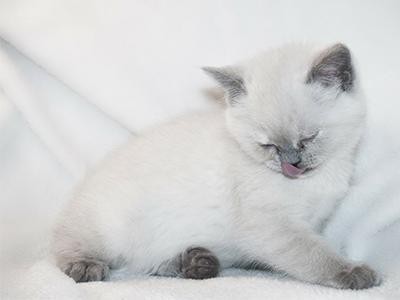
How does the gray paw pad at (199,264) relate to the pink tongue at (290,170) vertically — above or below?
below

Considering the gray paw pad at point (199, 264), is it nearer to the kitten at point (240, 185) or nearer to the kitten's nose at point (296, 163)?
the kitten at point (240, 185)

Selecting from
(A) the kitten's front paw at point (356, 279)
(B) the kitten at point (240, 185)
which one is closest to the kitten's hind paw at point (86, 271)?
(B) the kitten at point (240, 185)

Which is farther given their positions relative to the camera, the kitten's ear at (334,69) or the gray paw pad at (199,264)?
the gray paw pad at (199,264)


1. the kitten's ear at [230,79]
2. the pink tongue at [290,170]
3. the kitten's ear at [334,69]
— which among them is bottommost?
the pink tongue at [290,170]

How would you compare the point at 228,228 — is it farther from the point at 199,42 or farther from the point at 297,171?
the point at 199,42

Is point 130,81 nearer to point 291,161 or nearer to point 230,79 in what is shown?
point 230,79

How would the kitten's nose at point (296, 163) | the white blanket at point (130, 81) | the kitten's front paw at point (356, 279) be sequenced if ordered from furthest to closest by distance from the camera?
the white blanket at point (130, 81), the kitten's nose at point (296, 163), the kitten's front paw at point (356, 279)

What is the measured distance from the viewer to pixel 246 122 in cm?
180

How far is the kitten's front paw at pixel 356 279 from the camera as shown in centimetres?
162

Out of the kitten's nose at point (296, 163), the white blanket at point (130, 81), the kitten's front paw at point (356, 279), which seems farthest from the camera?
the white blanket at point (130, 81)

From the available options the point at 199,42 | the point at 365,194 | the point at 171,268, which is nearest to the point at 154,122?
the point at 199,42

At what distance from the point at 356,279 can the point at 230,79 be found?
0.58m

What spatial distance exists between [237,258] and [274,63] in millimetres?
515

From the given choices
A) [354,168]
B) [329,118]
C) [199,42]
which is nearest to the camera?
[329,118]
